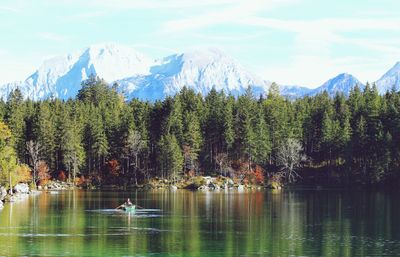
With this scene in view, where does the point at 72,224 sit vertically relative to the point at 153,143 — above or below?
below

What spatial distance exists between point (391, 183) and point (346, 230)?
287 ft

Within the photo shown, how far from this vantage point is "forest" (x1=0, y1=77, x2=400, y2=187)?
16812 centimetres

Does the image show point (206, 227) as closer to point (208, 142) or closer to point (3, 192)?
point (3, 192)

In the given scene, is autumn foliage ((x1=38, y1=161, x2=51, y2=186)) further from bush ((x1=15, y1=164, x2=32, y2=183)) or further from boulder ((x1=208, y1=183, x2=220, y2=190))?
boulder ((x1=208, y1=183, x2=220, y2=190))

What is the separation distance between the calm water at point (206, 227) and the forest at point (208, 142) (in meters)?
43.8

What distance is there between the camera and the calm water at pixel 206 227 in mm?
63438

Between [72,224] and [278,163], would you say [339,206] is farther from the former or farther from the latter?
[278,163]

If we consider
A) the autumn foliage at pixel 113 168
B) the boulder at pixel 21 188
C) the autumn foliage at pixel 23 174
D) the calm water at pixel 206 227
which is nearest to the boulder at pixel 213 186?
the autumn foliage at pixel 113 168

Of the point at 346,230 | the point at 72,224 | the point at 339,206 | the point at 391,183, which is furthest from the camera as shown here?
the point at 391,183

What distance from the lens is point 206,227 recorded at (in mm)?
81125

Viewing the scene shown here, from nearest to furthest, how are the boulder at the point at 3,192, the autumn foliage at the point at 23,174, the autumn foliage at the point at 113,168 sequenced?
the boulder at the point at 3,192 → the autumn foliage at the point at 23,174 → the autumn foliage at the point at 113,168

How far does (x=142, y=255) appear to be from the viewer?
59.6 m

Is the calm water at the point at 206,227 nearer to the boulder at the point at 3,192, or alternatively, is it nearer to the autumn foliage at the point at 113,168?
the boulder at the point at 3,192

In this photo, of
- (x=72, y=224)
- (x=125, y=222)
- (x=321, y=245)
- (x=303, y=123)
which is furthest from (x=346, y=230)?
(x=303, y=123)
